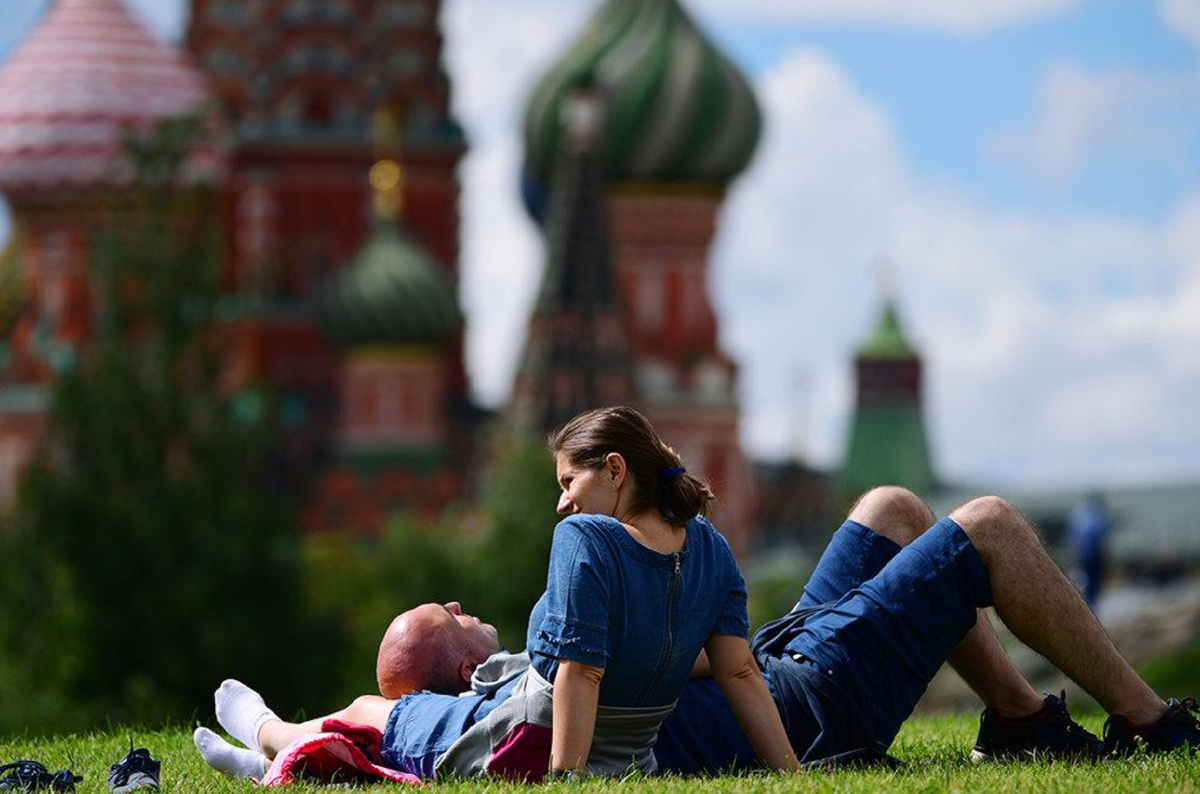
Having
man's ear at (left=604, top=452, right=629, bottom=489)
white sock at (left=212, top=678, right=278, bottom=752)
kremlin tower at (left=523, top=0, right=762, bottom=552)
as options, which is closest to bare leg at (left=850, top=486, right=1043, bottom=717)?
man's ear at (left=604, top=452, right=629, bottom=489)

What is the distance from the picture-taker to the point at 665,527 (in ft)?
23.3

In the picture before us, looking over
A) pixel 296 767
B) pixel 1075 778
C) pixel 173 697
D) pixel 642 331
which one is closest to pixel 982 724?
pixel 1075 778

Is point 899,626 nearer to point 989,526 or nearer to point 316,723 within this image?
point 989,526

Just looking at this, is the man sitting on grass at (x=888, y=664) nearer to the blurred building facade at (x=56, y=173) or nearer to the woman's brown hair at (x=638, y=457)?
the woman's brown hair at (x=638, y=457)

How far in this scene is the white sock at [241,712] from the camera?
765 cm

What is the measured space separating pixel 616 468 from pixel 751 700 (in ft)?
1.97

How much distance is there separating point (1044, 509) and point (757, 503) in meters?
20.0

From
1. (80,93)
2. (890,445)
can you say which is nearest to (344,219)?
(80,93)

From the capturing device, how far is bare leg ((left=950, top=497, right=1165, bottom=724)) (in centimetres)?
718

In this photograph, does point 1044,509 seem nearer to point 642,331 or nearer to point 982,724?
point 642,331

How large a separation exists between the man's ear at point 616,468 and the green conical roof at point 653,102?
Answer: 52.2 meters

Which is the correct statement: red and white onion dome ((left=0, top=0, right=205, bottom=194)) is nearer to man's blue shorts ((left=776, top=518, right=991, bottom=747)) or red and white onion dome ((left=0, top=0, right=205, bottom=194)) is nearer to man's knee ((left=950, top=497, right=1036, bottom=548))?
man's blue shorts ((left=776, top=518, right=991, bottom=747))

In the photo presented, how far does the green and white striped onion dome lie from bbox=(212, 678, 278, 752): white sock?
50400 mm

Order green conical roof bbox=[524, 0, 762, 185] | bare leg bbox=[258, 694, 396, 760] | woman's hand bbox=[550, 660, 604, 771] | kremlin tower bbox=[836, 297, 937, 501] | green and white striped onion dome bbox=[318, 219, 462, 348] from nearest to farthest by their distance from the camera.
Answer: woman's hand bbox=[550, 660, 604, 771]
bare leg bbox=[258, 694, 396, 760]
green and white striped onion dome bbox=[318, 219, 462, 348]
green conical roof bbox=[524, 0, 762, 185]
kremlin tower bbox=[836, 297, 937, 501]
